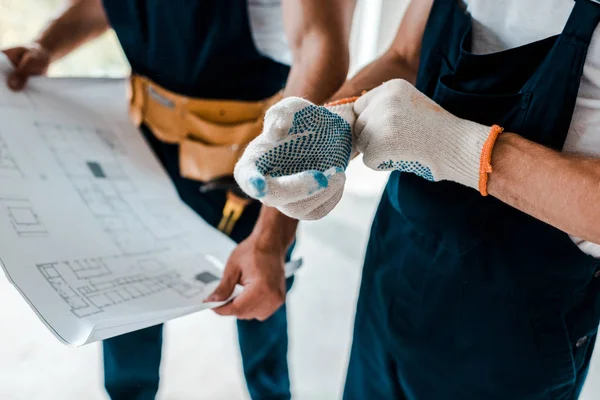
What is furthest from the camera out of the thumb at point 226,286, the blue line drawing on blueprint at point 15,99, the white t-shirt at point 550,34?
the blue line drawing on blueprint at point 15,99

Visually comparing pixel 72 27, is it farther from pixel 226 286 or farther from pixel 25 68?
pixel 226 286

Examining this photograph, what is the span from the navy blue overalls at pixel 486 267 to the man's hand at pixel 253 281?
0.17 meters

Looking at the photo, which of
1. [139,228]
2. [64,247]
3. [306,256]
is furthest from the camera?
[306,256]

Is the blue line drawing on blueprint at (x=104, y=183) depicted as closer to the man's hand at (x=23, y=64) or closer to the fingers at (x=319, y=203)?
the man's hand at (x=23, y=64)

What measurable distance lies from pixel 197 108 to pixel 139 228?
0.84 feet

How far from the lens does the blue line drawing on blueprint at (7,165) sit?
2.42 feet

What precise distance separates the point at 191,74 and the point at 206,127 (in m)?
0.10

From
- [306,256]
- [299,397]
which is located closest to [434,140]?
[299,397]

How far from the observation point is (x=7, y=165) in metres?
0.75

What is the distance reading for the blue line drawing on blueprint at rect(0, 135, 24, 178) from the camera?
738 millimetres

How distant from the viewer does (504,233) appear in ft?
2.06

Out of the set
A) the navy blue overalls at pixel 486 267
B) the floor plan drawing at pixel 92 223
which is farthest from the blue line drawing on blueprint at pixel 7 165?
the navy blue overalls at pixel 486 267

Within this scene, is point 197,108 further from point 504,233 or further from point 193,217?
point 504,233

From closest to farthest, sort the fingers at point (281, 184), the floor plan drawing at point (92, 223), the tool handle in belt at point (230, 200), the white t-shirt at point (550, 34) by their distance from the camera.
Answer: the fingers at point (281, 184) → the white t-shirt at point (550, 34) → the floor plan drawing at point (92, 223) → the tool handle in belt at point (230, 200)
